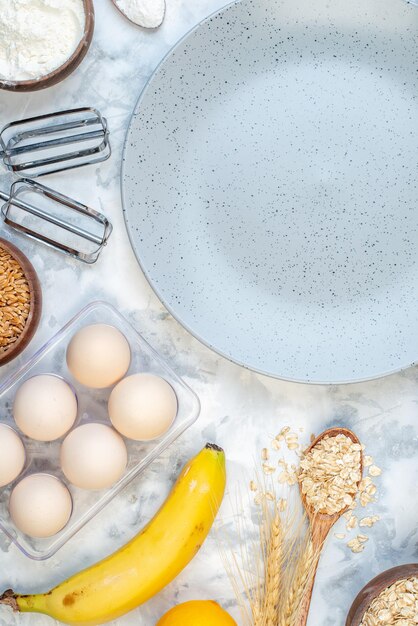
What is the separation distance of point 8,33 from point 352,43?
436 millimetres

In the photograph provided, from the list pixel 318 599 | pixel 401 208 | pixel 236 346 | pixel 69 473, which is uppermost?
pixel 401 208

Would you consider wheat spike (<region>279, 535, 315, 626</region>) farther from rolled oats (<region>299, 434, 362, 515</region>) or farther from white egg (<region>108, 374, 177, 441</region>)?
white egg (<region>108, 374, 177, 441</region>)

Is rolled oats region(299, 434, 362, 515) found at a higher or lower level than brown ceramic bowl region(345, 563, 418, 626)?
higher

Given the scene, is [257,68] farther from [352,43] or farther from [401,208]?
[401,208]

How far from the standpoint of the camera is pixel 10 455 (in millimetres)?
949

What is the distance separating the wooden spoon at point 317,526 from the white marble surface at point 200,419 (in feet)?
0.07

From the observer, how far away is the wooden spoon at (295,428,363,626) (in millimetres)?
995

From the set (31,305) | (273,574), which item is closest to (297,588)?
(273,574)


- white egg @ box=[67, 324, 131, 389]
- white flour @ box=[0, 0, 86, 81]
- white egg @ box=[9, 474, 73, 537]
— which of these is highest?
white flour @ box=[0, 0, 86, 81]

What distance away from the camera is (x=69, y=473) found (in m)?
0.96

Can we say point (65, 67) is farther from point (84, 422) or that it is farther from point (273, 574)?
point (273, 574)

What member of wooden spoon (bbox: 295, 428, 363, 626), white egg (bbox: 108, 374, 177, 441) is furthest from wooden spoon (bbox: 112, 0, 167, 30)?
wooden spoon (bbox: 295, 428, 363, 626)

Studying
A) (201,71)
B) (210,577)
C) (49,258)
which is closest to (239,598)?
(210,577)

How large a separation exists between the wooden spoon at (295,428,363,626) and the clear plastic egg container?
0.60ft
